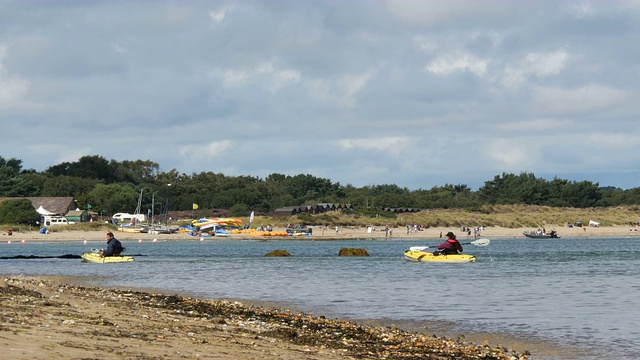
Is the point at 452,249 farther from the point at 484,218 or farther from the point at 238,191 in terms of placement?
the point at 238,191

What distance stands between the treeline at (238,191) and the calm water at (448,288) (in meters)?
82.9

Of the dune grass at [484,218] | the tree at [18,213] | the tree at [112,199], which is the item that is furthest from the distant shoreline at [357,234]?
the tree at [112,199]

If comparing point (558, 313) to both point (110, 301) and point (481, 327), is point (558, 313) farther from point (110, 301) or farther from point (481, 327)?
point (110, 301)

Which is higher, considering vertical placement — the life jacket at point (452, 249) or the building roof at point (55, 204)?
the building roof at point (55, 204)

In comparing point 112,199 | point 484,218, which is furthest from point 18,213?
point 484,218

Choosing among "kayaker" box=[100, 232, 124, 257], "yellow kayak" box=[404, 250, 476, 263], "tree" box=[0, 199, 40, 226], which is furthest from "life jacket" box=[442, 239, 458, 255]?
"tree" box=[0, 199, 40, 226]

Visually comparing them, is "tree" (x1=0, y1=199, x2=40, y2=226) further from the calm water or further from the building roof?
the calm water

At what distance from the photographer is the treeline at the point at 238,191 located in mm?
141000

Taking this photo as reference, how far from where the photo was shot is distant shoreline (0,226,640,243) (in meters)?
104

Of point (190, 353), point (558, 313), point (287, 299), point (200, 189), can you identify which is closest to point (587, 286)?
point (558, 313)

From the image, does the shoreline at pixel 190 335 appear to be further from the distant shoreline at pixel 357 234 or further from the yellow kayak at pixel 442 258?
the distant shoreline at pixel 357 234

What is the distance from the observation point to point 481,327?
73.5 feet

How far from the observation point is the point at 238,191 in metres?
152

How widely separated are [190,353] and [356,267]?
3871cm
